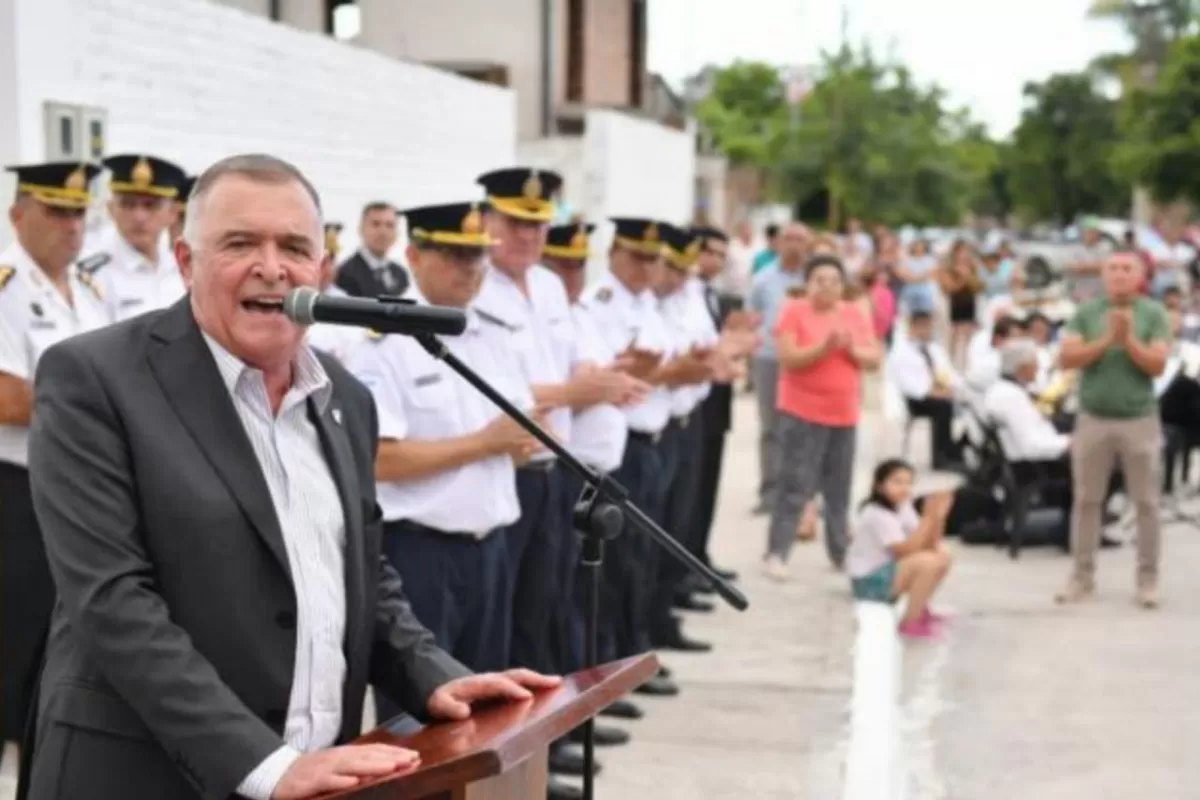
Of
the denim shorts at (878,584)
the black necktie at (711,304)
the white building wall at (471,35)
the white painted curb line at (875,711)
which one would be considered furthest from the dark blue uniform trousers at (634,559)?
the white building wall at (471,35)

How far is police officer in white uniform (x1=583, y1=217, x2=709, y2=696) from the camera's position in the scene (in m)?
7.76

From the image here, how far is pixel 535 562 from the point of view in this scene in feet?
20.2

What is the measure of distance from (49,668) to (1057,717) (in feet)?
18.6

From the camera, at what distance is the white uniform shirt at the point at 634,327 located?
800 centimetres

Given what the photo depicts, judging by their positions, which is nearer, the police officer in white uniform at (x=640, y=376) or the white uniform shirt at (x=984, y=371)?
the police officer in white uniform at (x=640, y=376)

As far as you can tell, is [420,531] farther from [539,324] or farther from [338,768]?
[338,768]

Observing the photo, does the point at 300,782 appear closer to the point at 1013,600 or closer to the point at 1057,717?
the point at 1057,717

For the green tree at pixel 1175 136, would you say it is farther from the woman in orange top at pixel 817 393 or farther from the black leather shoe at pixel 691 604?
the black leather shoe at pixel 691 604

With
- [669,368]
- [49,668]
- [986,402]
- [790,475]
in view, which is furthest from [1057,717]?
[49,668]

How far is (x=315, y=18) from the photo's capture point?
58.3 ft

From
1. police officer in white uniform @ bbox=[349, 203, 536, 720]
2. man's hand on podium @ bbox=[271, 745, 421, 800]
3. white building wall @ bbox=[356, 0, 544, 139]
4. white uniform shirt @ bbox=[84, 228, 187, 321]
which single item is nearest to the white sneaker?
white uniform shirt @ bbox=[84, 228, 187, 321]

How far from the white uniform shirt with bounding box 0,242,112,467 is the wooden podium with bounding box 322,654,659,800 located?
2994 mm

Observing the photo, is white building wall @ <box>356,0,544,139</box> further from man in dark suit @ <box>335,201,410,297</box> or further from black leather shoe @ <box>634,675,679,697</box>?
black leather shoe @ <box>634,675,679,697</box>

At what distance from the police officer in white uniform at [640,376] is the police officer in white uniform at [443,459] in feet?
7.14
